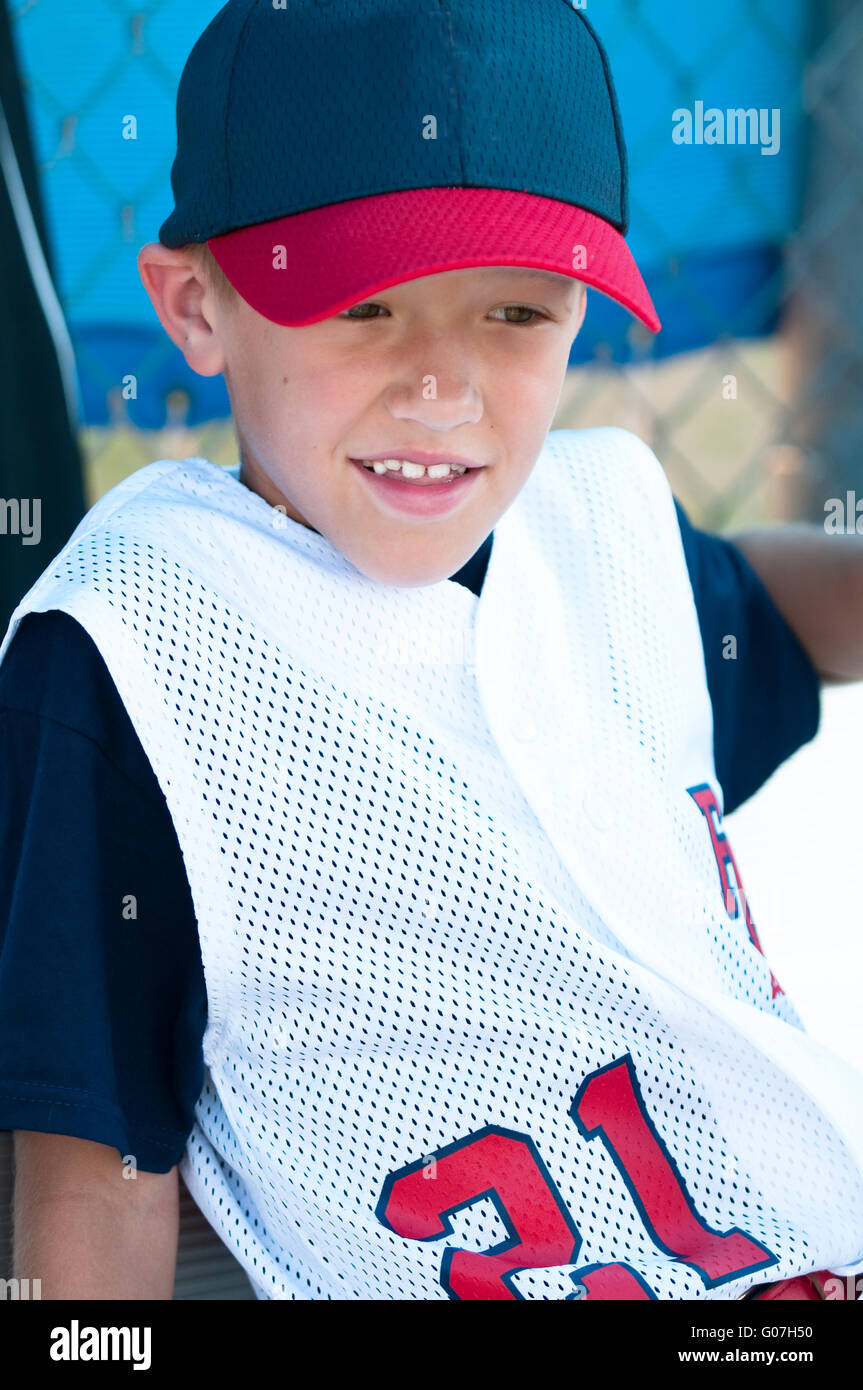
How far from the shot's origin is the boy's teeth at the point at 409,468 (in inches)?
24.7

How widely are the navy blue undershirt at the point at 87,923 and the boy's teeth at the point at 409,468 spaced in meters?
0.15

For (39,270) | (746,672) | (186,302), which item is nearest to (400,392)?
(186,302)

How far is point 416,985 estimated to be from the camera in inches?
26.3

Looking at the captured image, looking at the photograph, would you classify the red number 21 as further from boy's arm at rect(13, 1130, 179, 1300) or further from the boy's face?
the boy's face

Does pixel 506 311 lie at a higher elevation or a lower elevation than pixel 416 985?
higher

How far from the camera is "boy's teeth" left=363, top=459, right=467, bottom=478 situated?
2.06ft

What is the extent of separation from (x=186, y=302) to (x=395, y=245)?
147mm

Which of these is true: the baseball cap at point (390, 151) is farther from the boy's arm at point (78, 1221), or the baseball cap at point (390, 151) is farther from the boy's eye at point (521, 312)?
the boy's arm at point (78, 1221)

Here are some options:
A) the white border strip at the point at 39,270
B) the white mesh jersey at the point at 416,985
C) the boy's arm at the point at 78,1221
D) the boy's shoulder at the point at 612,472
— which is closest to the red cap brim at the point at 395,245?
the white mesh jersey at the point at 416,985

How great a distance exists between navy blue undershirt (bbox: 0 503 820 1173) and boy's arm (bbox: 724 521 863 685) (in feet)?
1.44

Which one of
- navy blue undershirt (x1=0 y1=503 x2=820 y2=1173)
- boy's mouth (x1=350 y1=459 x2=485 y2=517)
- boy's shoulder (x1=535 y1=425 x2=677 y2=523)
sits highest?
boy's shoulder (x1=535 y1=425 x2=677 y2=523)

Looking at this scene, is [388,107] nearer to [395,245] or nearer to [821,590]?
[395,245]

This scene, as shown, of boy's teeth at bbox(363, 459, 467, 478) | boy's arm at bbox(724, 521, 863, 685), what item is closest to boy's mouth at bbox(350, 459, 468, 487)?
boy's teeth at bbox(363, 459, 467, 478)

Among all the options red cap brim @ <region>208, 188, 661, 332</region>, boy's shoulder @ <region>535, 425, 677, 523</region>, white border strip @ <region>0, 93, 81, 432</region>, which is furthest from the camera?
white border strip @ <region>0, 93, 81, 432</region>
